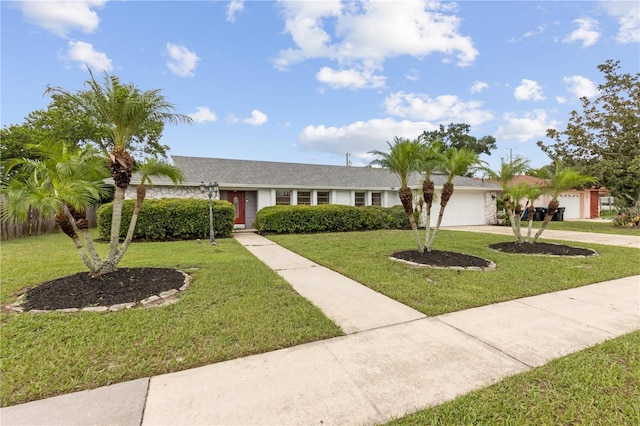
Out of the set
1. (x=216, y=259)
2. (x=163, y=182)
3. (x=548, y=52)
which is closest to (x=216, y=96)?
(x=163, y=182)

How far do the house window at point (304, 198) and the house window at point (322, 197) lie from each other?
0.52 metres

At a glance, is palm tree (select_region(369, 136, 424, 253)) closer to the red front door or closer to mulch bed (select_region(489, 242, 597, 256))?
mulch bed (select_region(489, 242, 597, 256))

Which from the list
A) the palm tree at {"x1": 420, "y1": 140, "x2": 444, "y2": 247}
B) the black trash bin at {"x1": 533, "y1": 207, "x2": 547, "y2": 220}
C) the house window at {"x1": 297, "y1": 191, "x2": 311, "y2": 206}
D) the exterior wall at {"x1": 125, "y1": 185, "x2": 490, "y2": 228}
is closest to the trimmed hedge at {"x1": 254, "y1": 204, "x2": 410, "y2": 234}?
the exterior wall at {"x1": 125, "y1": 185, "x2": 490, "y2": 228}

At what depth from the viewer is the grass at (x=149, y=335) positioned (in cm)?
246

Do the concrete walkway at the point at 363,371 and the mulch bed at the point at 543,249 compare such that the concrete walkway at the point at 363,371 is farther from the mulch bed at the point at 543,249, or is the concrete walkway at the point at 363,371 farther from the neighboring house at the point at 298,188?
the neighboring house at the point at 298,188

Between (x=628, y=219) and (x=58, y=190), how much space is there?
24487 mm

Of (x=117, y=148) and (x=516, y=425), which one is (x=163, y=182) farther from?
(x=516, y=425)

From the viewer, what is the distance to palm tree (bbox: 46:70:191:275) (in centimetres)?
443

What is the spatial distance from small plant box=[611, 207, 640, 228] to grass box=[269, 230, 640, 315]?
1084 centimetres

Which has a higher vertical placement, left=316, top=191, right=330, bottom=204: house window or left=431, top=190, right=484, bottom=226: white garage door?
left=316, top=191, right=330, bottom=204: house window

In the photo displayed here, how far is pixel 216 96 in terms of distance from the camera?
14.2 m

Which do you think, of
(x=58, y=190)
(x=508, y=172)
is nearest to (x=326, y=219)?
(x=508, y=172)

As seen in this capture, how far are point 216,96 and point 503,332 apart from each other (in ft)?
48.7

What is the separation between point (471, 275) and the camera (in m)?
5.68
